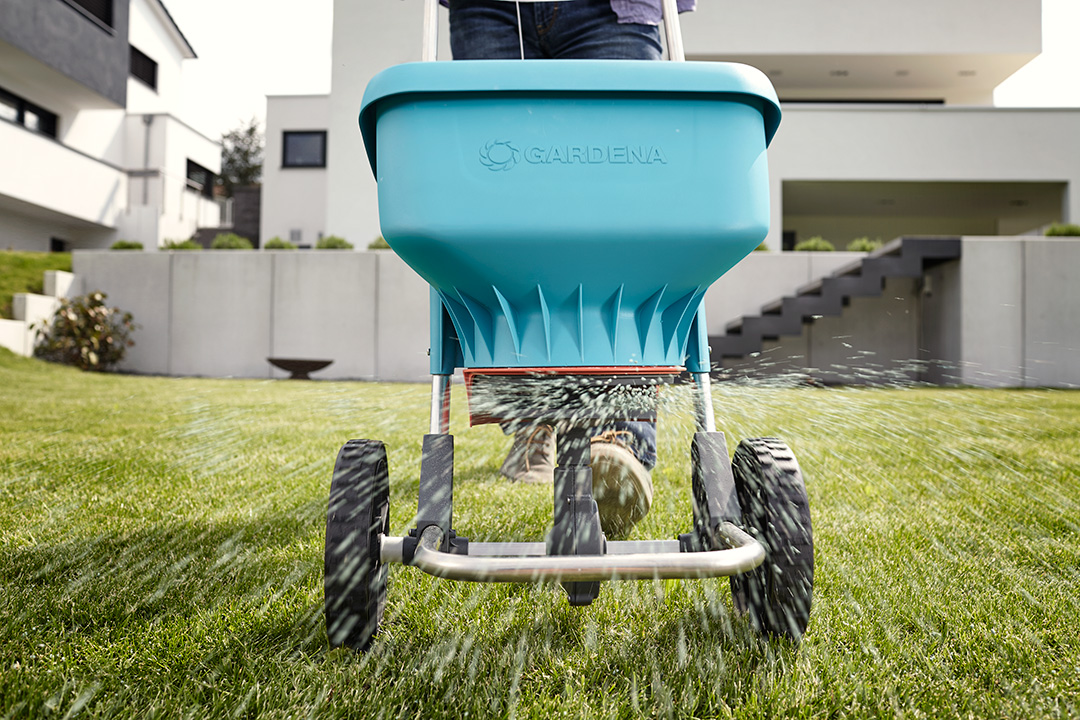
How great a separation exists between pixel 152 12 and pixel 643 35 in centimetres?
2167

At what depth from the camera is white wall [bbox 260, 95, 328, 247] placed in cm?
1521

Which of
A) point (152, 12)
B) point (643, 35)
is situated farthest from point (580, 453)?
point (152, 12)

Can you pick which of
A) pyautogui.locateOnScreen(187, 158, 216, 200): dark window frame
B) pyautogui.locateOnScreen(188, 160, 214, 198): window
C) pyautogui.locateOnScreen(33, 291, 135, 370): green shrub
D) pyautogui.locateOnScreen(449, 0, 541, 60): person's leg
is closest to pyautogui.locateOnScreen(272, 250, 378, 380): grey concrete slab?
pyautogui.locateOnScreen(33, 291, 135, 370): green shrub

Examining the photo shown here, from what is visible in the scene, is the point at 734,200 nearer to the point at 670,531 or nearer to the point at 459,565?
the point at 459,565

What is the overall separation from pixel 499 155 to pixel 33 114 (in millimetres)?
18194

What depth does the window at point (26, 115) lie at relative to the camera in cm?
1424

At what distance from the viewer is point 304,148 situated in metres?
15.4

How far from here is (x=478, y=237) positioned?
44.1 inches

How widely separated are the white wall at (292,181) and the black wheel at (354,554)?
585 inches

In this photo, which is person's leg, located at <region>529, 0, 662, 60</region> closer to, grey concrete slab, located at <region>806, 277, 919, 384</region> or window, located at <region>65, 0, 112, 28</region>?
grey concrete slab, located at <region>806, 277, 919, 384</region>

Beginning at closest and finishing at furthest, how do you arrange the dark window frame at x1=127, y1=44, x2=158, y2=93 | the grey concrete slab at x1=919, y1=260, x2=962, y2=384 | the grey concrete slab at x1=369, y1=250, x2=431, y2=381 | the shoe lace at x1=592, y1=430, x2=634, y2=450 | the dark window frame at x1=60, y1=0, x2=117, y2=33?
the shoe lace at x1=592, y1=430, x2=634, y2=450, the grey concrete slab at x1=919, y1=260, x2=962, y2=384, the grey concrete slab at x1=369, y1=250, x2=431, y2=381, the dark window frame at x1=60, y1=0, x2=117, y2=33, the dark window frame at x1=127, y1=44, x2=158, y2=93

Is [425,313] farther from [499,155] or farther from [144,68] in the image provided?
[144,68]

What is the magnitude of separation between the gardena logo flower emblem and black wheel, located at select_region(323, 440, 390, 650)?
54 centimetres

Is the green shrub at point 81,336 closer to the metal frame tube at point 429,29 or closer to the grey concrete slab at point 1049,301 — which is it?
the metal frame tube at point 429,29
